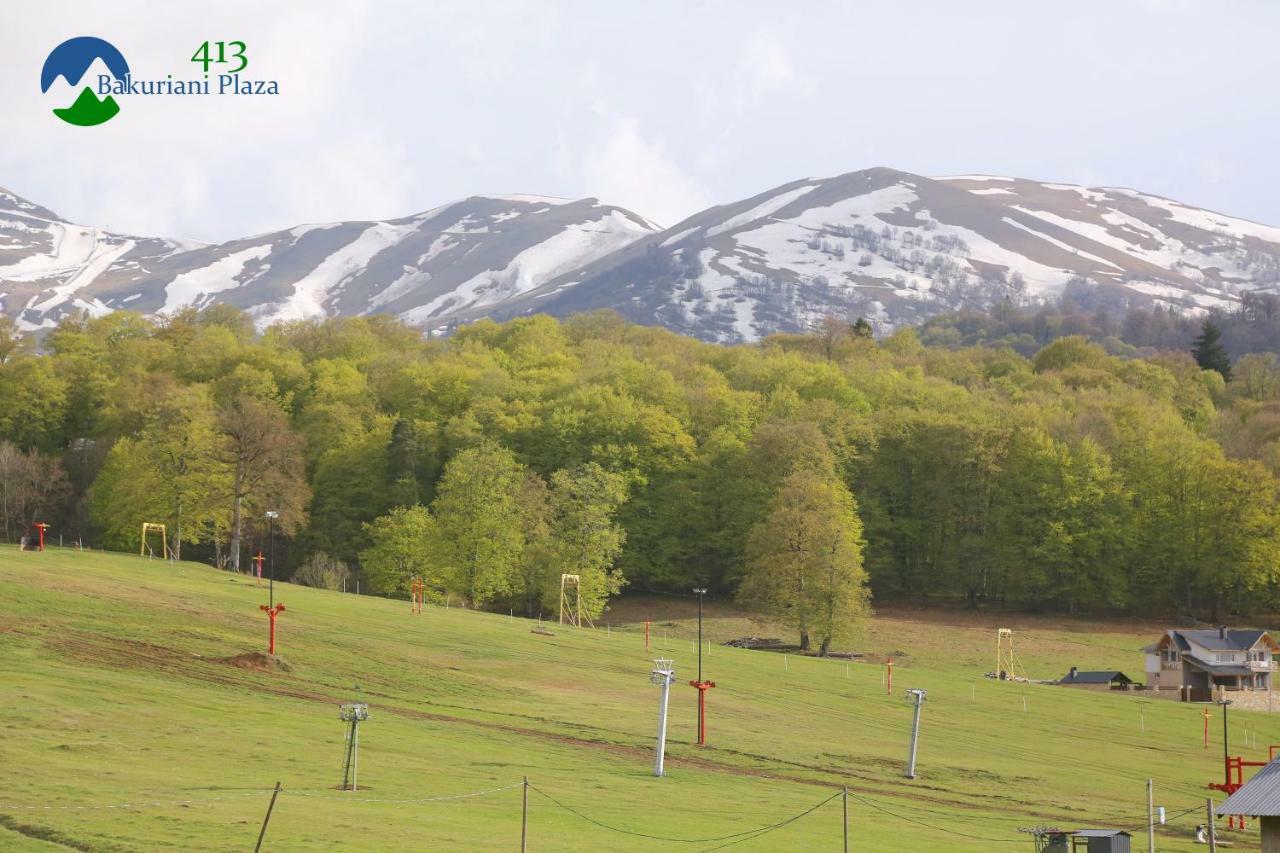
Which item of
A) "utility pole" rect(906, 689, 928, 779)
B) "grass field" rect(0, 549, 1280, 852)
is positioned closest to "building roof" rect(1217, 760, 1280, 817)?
"grass field" rect(0, 549, 1280, 852)

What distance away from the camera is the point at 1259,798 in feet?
103

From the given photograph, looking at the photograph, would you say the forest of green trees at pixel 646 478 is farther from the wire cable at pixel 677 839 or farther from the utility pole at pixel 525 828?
the utility pole at pixel 525 828

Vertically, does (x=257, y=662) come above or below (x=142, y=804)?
above

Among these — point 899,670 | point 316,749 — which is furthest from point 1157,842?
point 899,670

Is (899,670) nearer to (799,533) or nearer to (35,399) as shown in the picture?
(799,533)

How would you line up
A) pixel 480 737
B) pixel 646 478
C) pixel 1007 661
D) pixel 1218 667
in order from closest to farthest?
pixel 480 737, pixel 1218 667, pixel 1007 661, pixel 646 478

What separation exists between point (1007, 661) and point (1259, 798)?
196ft

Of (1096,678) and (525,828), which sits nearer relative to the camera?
(525,828)

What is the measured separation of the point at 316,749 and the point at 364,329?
123 m

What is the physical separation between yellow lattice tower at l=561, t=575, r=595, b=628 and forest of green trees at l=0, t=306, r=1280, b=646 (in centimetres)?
101

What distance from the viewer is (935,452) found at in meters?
119

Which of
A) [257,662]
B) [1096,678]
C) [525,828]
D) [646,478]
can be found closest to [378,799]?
[525,828]

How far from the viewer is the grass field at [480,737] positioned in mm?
31203

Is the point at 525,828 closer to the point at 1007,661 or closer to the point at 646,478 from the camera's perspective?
the point at 1007,661
